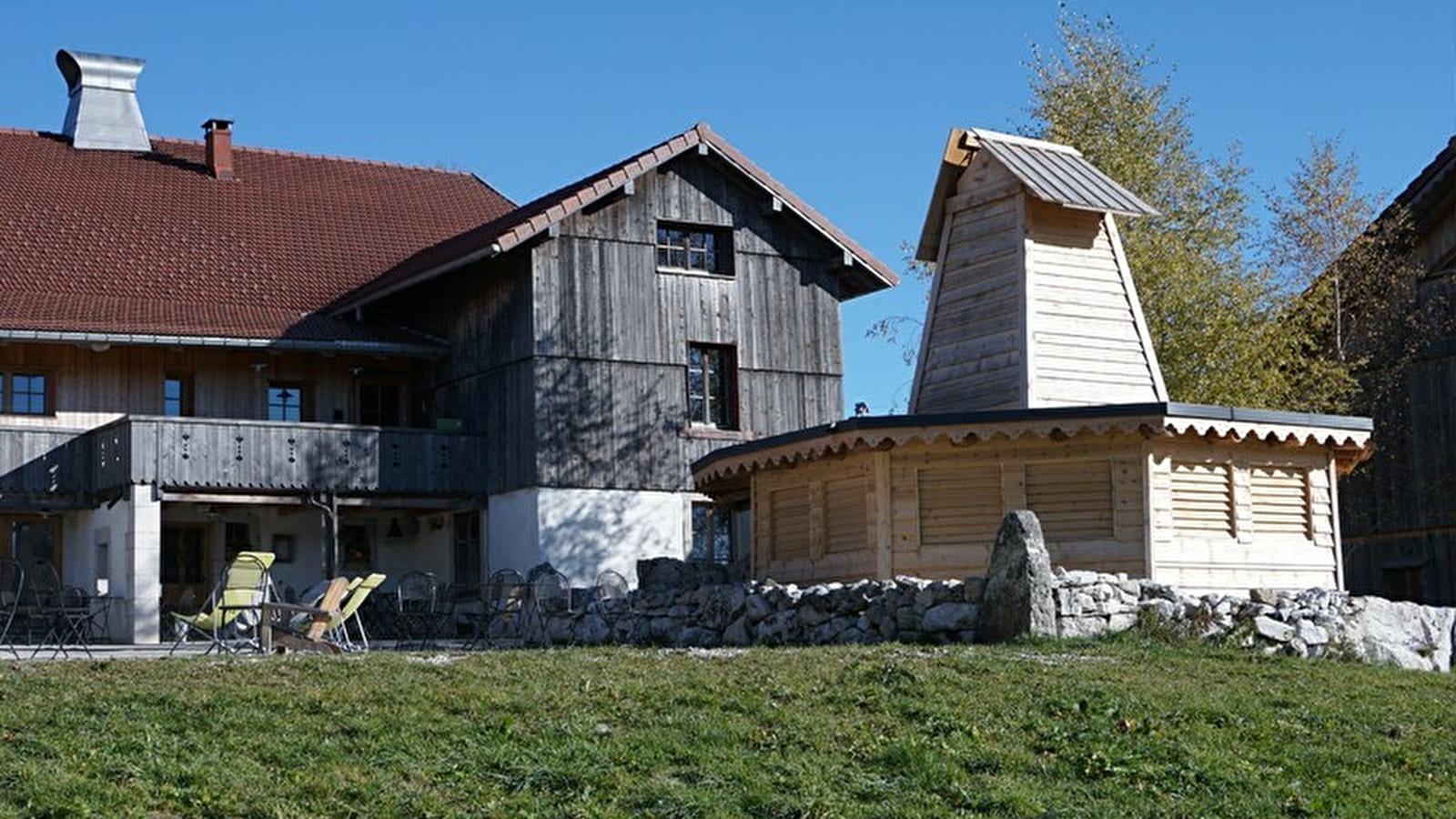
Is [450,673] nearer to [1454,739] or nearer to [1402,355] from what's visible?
[1454,739]

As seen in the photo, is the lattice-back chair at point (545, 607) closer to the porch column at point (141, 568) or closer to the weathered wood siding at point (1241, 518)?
the weathered wood siding at point (1241, 518)

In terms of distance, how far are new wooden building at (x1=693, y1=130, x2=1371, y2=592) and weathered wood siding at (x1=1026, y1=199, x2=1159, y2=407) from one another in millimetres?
22

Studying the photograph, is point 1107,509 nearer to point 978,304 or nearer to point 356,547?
point 978,304

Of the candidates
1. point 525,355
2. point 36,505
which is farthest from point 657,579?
point 36,505

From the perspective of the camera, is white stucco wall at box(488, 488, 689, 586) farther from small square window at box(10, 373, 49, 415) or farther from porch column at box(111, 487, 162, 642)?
small square window at box(10, 373, 49, 415)

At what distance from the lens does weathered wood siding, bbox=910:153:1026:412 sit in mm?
20906

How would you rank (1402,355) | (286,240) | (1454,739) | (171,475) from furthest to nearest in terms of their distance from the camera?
(286,240), (1402,355), (171,475), (1454,739)

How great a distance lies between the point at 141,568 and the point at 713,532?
832cm

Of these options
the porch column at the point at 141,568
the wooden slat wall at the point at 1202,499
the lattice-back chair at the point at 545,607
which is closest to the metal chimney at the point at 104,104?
the porch column at the point at 141,568

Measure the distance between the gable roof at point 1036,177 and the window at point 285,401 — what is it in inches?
465

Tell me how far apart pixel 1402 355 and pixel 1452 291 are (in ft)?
3.91

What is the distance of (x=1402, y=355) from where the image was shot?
29.7 m

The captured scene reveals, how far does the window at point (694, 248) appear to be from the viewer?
99.5ft

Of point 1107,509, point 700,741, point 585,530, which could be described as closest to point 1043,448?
point 1107,509
